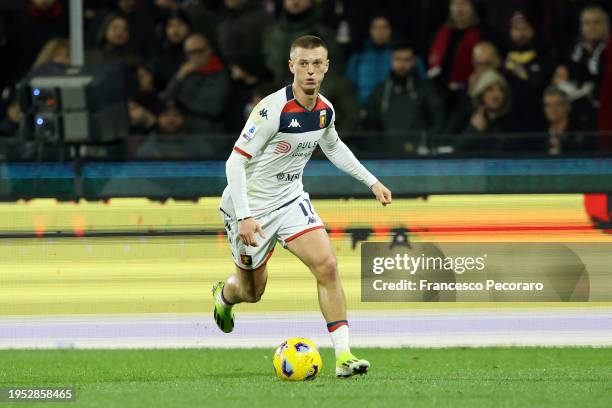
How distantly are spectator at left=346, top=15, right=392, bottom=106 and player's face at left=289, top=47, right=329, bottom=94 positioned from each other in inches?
226

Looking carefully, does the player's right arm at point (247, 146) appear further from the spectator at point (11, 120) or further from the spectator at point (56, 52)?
the spectator at point (11, 120)

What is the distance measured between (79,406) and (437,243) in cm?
417

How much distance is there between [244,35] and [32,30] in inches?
92.2

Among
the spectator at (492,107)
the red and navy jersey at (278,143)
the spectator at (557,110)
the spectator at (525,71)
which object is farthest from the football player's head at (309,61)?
the spectator at (525,71)

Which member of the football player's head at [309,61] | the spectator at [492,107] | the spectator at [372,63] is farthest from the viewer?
the spectator at [372,63]

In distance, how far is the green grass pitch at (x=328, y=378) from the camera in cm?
784

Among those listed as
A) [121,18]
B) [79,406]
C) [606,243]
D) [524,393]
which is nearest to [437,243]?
[606,243]

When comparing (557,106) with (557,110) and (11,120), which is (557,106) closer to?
(557,110)

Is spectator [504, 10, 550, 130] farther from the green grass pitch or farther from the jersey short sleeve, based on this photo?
the jersey short sleeve

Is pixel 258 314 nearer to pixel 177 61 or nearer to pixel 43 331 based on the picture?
pixel 43 331

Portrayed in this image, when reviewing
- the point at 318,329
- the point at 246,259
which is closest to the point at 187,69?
the point at 318,329

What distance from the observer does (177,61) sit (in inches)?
605

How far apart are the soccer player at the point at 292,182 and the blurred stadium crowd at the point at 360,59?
3.81 m

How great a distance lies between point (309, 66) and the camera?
883 cm
